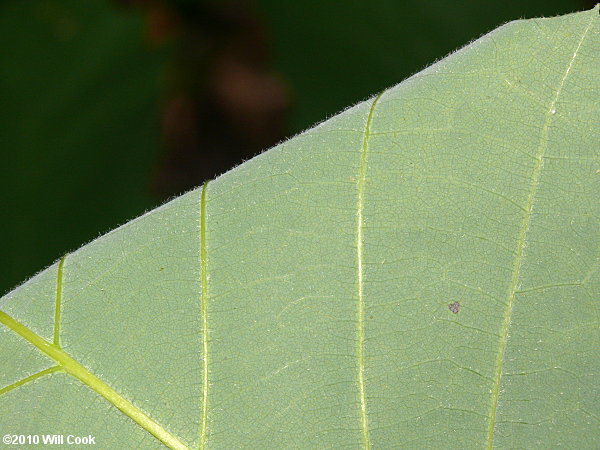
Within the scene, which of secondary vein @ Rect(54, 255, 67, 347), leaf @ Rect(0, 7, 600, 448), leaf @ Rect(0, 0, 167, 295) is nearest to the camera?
leaf @ Rect(0, 7, 600, 448)

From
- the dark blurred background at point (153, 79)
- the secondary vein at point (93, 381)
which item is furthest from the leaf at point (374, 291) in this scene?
the dark blurred background at point (153, 79)

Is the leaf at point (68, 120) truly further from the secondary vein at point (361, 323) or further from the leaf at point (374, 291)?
the secondary vein at point (361, 323)

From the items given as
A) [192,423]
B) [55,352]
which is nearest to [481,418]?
[192,423]

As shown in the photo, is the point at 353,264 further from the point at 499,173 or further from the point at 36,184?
the point at 36,184

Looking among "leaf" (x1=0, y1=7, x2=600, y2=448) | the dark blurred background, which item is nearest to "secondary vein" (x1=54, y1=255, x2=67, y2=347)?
"leaf" (x1=0, y1=7, x2=600, y2=448)

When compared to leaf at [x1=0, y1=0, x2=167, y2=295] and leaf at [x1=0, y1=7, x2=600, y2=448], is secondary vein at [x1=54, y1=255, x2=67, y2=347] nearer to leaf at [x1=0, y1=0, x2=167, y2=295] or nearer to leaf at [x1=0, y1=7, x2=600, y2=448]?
leaf at [x1=0, y1=7, x2=600, y2=448]

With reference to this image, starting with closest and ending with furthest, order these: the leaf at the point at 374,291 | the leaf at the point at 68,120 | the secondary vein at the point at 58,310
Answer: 1. the leaf at the point at 374,291
2. the secondary vein at the point at 58,310
3. the leaf at the point at 68,120

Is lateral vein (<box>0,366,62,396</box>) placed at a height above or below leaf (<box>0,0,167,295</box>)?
below

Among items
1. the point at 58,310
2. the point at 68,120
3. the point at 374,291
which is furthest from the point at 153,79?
the point at 374,291
